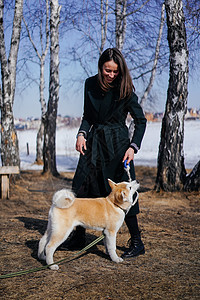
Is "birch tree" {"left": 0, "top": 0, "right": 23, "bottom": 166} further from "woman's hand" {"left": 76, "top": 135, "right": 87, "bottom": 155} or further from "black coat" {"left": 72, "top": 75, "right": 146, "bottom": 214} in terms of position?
"woman's hand" {"left": 76, "top": 135, "right": 87, "bottom": 155}

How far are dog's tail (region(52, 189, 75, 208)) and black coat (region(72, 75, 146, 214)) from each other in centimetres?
45

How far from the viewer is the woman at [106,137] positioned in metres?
3.66

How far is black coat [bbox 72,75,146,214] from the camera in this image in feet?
12.2

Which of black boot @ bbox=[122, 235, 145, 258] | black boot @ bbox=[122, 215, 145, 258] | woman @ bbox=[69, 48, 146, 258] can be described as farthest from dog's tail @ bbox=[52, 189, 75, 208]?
black boot @ bbox=[122, 235, 145, 258]

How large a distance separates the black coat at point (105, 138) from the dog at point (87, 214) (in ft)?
0.92

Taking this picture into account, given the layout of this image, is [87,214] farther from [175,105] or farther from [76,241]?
[175,105]

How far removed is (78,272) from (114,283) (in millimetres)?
449

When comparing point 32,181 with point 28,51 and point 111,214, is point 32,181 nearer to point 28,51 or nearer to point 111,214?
point 111,214

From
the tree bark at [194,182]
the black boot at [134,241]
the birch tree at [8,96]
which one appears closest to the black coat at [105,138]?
the black boot at [134,241]

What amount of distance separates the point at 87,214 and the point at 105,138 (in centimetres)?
85

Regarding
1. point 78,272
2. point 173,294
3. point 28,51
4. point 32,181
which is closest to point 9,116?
point 32,181

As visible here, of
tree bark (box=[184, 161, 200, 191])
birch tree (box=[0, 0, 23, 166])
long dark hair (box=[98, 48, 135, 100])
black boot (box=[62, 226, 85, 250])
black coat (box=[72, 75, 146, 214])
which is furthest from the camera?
birch tree (box=[0, 0, 23, 166])

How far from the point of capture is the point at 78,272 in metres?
3.33

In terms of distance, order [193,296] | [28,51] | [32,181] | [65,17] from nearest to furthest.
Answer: [193,296], [32,181], [65,17], [28,51]
